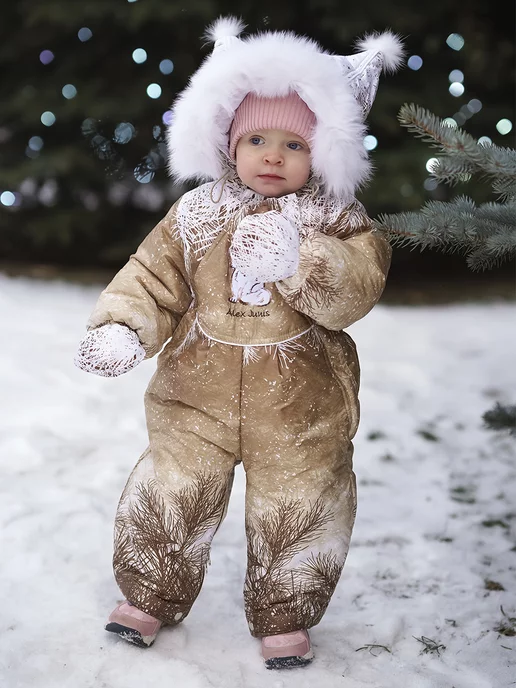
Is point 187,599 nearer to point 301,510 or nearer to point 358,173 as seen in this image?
point 301,510

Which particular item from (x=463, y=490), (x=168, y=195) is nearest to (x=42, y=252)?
(x=168, y=195)

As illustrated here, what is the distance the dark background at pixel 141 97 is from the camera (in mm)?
5094

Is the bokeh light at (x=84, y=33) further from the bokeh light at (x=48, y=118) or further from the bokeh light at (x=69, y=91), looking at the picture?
the bokeh light at (x=48, y=118)

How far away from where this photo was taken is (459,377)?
13.8 ft

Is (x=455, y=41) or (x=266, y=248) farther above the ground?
(x=455, y=41)

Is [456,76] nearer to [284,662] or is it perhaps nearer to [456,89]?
[456,89]

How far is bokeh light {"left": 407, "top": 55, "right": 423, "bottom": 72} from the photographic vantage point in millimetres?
5208

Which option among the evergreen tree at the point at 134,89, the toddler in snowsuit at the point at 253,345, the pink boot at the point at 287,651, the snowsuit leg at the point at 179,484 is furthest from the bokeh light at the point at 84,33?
the pink boot at the point at 287,651

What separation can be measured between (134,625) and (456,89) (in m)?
3.88

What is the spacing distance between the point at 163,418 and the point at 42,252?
466 cm

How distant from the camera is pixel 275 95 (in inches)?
74.5

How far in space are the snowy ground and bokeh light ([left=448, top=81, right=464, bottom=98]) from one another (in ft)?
4.82

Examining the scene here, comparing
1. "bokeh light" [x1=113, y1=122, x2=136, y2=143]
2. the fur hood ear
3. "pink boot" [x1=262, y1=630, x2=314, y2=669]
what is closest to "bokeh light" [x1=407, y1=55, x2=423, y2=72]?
"bokeh light" [x1=113, y1=122, x2=136, y2=143]

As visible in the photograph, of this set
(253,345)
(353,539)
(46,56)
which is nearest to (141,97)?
(46,56)
